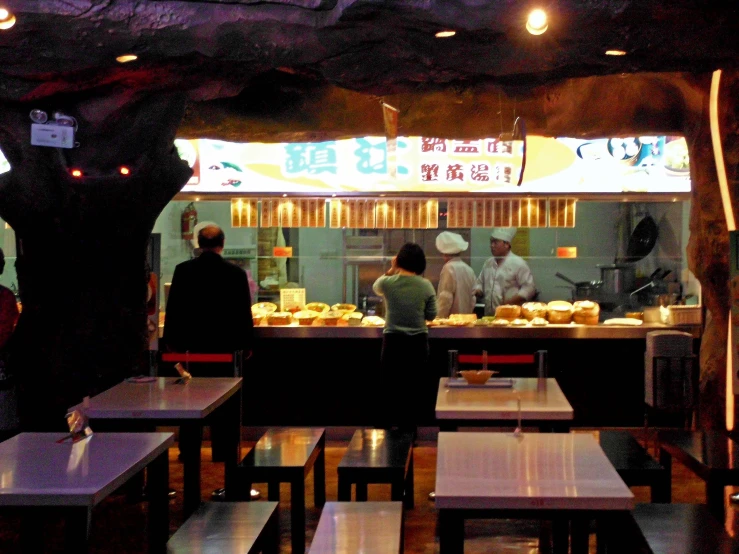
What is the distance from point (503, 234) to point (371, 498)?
135 inches

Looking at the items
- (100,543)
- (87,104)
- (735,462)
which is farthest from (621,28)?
(100,543)

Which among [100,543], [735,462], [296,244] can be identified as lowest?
[100,543]

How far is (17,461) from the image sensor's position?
3549mm

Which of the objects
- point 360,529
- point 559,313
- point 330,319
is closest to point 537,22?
point 360,529

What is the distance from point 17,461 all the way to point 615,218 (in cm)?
650

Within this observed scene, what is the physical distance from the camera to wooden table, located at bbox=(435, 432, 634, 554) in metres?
3.03

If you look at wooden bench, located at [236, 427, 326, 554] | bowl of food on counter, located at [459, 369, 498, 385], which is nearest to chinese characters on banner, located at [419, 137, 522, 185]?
bowl of food on counter, located at [459, 369, 498, 385]

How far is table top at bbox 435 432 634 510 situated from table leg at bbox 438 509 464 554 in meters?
0.06

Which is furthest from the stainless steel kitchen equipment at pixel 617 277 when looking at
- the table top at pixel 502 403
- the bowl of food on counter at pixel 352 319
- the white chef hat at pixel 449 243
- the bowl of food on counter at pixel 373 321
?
the table top at pixel 502 403

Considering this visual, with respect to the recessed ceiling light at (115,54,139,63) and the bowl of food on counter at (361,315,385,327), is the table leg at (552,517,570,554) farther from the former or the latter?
the bowl of food on counter at (361,315,385,327)

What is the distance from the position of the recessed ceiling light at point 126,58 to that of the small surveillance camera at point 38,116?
817 millimetres

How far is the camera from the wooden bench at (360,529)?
3.51m

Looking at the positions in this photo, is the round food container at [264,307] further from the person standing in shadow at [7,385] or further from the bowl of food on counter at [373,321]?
the person standing in shadow at [7,385]

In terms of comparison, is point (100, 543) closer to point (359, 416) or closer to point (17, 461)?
point (17, 461)
